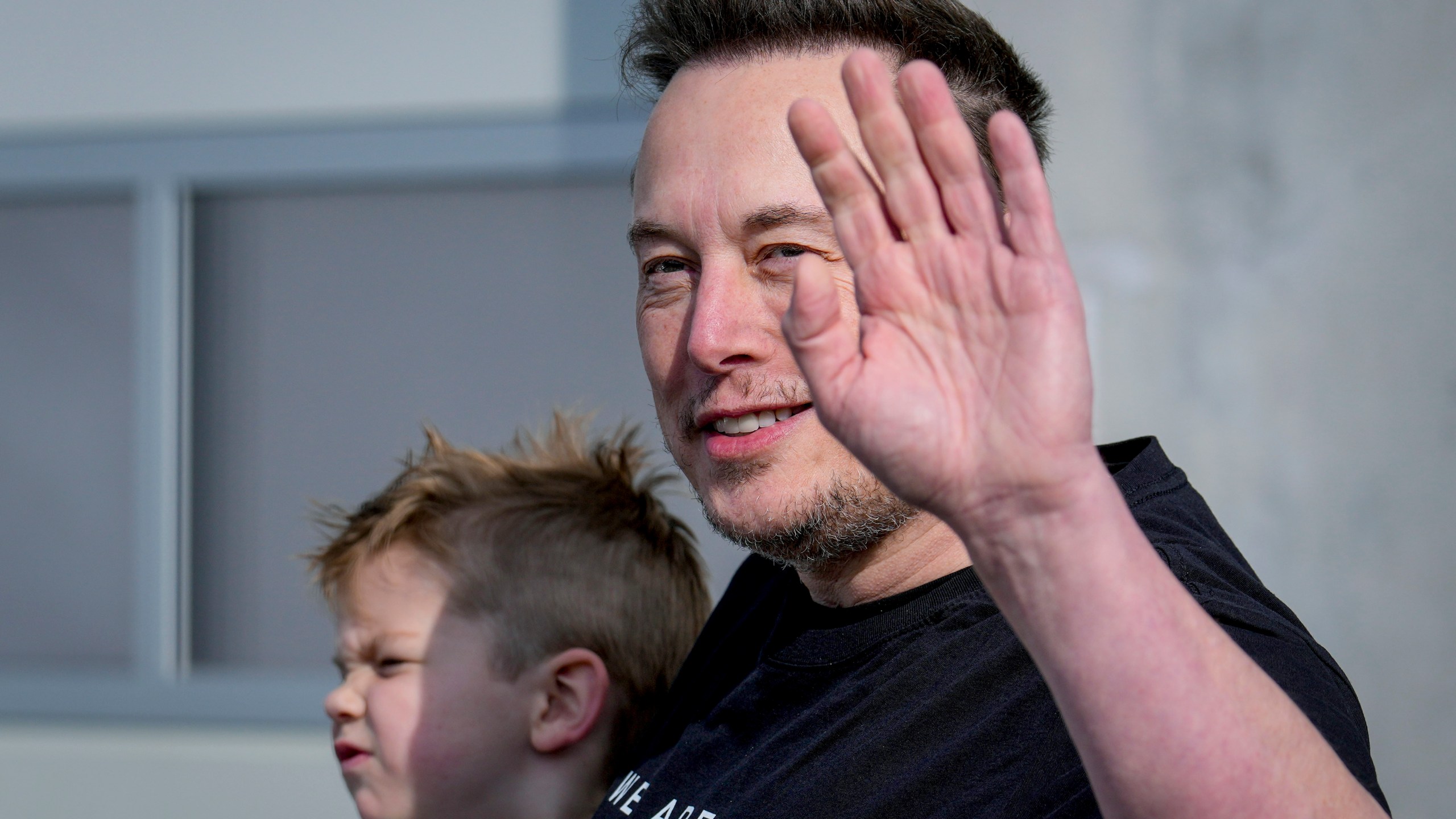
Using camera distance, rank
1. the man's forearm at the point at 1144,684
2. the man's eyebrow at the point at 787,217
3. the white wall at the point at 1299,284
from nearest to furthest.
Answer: the man's forearm at the point at 1144,684 < the man's eyebrow at the point at 787,217 < the white wall at the point at 1299,284

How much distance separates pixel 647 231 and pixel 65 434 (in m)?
2.42

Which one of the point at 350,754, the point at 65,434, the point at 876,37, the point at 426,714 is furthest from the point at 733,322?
the point at 65,434

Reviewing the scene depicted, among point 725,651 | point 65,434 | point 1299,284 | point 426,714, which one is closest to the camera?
point 725,651

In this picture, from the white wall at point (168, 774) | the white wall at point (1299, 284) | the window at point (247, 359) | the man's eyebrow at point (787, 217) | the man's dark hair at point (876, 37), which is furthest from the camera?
the window at point (247, 359)

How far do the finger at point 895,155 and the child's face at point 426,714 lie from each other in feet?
3.22

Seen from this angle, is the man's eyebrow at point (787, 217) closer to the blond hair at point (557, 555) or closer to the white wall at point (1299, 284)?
the blond hair at point (557, 555)

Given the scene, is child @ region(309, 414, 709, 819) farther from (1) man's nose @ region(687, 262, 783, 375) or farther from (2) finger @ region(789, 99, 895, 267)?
(2) finger @ region(789, 99, 895, 267)

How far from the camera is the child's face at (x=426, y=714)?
1.35 metres

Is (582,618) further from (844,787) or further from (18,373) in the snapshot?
(18,373)

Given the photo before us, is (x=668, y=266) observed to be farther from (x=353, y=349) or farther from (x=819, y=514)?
(x=353, y=349)

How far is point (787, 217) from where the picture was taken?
3.26ft

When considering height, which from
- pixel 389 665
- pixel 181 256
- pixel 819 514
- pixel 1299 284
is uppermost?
pixel 181 256

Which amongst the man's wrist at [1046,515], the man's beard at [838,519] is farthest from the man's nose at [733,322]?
the man's wrist at [1046,515]

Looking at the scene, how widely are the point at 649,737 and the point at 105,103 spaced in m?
2.42
